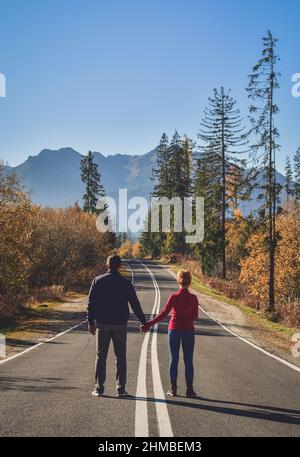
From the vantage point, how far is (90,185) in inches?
3187

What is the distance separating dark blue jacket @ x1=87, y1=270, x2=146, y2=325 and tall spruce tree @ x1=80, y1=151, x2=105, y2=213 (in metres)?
71.4

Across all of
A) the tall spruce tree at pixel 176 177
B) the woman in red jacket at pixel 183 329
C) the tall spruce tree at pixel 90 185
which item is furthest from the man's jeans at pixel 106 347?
the tall spruce tree at pixel 90 185

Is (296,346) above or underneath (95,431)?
underneath

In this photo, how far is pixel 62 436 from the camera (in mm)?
5758

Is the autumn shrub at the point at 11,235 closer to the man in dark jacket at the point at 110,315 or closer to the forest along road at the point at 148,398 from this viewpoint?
the forest along road at the point at 148,398

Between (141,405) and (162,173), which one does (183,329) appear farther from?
(162,173)

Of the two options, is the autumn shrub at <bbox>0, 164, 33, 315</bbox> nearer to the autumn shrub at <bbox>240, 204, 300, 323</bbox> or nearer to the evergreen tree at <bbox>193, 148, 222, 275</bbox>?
the autumn shrub at <bbox>240, 204, 300, 323</bbox>

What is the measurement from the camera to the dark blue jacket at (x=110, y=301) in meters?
8.00

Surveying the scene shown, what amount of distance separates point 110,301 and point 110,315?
0.23m

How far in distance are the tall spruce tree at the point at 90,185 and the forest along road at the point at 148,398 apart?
66687 millimetres

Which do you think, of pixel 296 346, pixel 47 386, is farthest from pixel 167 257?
pixel 47 386

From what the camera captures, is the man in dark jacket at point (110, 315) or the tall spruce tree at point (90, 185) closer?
the man in dark jacket at point (110, 315)

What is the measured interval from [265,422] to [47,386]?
402 cm

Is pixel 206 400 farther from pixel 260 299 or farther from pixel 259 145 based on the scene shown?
pixel 260 299
